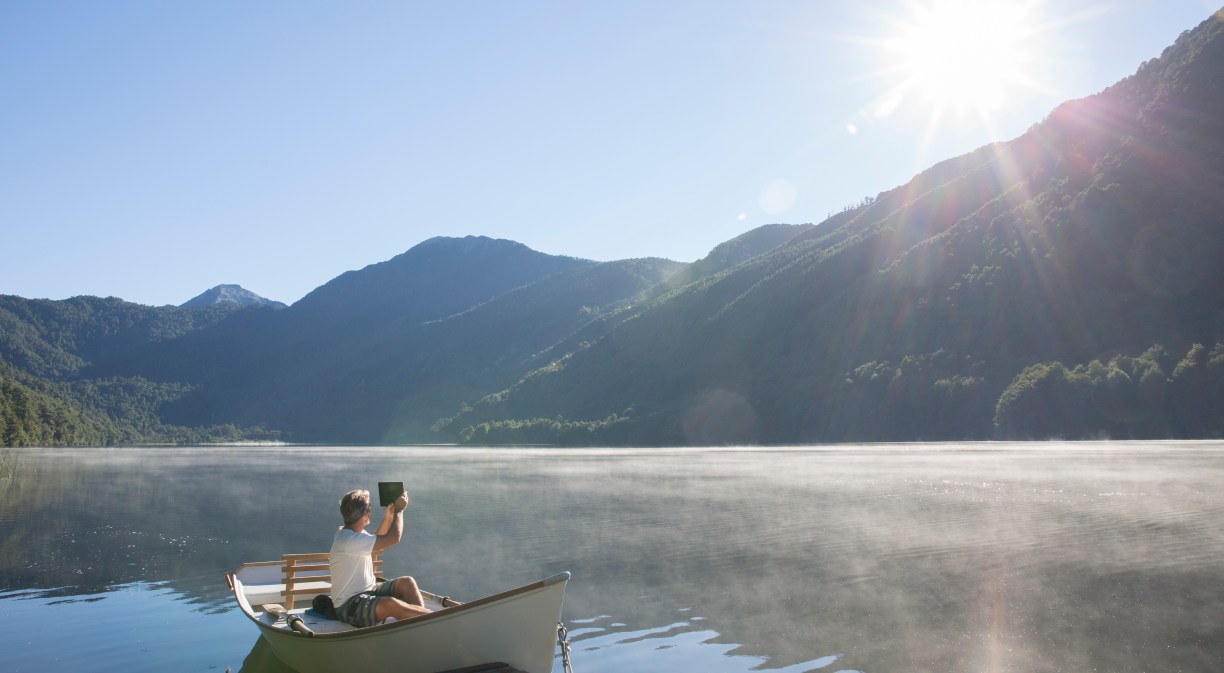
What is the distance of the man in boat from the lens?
42.1 ft

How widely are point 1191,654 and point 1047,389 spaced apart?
112690 mm

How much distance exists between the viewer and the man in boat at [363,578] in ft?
42.1

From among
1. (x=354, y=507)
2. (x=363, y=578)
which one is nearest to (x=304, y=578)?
(x=363, y=578)

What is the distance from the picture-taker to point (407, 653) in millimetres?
12047

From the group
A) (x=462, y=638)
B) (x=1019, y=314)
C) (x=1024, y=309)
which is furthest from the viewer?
(x=1019, y=314)

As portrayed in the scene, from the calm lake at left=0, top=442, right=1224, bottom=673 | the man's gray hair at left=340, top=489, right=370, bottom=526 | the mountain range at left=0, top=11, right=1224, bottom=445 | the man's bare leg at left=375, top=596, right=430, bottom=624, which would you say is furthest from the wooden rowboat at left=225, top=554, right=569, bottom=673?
the mountain range at left=0, top=11, right=1224, bottom=445

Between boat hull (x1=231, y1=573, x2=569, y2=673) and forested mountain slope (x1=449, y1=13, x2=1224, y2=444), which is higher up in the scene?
forested mountain slope (x1=449, y1=13, x2=1224, y2=444)

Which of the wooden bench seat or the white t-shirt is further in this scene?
the wooden bench seat

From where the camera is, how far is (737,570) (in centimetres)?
2347

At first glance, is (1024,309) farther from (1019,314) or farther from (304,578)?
(304,578)

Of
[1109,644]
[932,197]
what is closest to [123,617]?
[1109,644]

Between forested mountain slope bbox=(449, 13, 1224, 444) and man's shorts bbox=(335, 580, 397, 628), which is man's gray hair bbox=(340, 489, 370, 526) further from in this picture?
forested mountain slope bbox=(449, 13, 1224, 444)

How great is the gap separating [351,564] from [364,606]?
0.68m

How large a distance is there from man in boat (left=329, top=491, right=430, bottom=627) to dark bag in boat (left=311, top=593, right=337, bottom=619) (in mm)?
709
